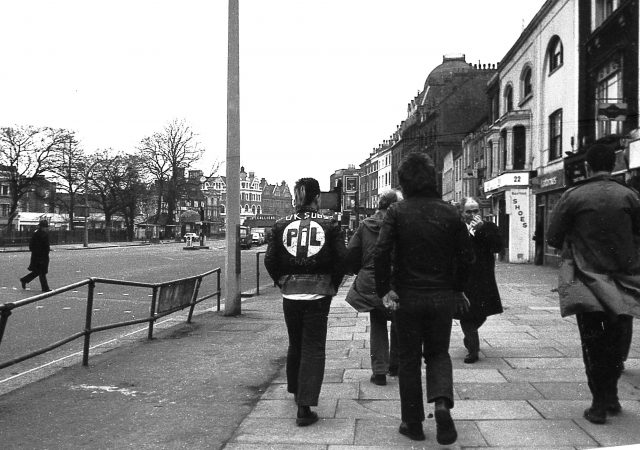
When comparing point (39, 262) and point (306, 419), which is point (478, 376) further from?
point (39, 262)

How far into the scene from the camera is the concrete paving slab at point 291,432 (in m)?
4.13

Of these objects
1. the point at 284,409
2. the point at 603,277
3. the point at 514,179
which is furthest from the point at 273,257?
the point at 514,179

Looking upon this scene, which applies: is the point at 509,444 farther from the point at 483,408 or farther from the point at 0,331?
Answer: the point at 0,331

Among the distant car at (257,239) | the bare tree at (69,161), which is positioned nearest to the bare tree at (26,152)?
the bare tree at (69,161)

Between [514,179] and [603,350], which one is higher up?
[514,179]

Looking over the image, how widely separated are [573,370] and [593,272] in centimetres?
207

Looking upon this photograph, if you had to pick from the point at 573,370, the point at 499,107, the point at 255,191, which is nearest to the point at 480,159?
the point at 499,107

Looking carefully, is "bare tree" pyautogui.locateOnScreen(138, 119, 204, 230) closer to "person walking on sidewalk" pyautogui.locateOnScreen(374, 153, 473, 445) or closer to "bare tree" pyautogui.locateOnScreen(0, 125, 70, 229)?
"bare tree" pyautogui.locateOnScreen(0, 125, 70, 229)

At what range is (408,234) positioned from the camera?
4125 mm

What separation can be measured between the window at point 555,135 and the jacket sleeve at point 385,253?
2292 centimetres

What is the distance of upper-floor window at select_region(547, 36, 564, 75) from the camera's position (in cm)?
2564

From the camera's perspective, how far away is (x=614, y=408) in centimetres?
455

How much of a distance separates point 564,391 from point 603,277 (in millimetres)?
1376

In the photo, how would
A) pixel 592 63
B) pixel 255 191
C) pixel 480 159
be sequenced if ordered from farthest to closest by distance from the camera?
pixel 255 191 < pixel 480 159 < pixel 592 63
